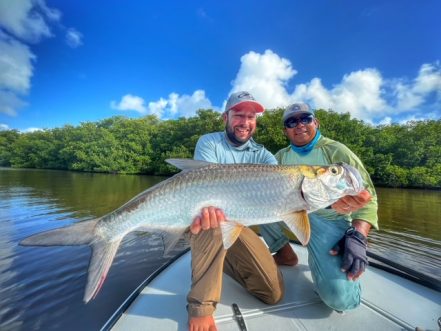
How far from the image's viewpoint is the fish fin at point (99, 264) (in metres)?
2.25

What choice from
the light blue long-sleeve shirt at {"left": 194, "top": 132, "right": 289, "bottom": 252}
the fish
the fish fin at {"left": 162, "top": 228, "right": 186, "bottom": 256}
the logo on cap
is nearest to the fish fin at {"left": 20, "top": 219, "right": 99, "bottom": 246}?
the fish

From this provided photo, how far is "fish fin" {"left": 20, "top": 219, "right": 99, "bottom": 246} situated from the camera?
2209 mm

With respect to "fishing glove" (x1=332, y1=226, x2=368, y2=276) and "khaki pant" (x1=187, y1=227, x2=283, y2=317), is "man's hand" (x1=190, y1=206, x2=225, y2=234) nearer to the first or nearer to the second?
"khaki pant" (x1=187, y1=227, x2=283, y2=317)

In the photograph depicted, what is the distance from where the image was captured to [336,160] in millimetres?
3848

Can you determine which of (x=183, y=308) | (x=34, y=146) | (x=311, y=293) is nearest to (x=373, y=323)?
(x=311, y=293)

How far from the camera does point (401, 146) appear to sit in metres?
38.7

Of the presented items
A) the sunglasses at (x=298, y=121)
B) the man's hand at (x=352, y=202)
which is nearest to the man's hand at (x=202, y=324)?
the man's hand at (x=352, y=202)

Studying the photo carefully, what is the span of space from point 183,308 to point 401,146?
45091 millimetres

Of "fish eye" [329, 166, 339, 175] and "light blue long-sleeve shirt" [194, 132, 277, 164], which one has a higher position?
"light blue long-sleeve shirt" [194, 132, 277, 164]

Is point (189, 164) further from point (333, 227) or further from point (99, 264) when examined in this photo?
point (333, 227)

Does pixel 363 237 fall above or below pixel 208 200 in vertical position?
below

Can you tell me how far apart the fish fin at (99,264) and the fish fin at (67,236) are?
4.7 inches

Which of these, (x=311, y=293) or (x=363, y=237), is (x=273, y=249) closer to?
(x=311, y=293)

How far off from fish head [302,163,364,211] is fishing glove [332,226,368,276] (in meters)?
0.71
